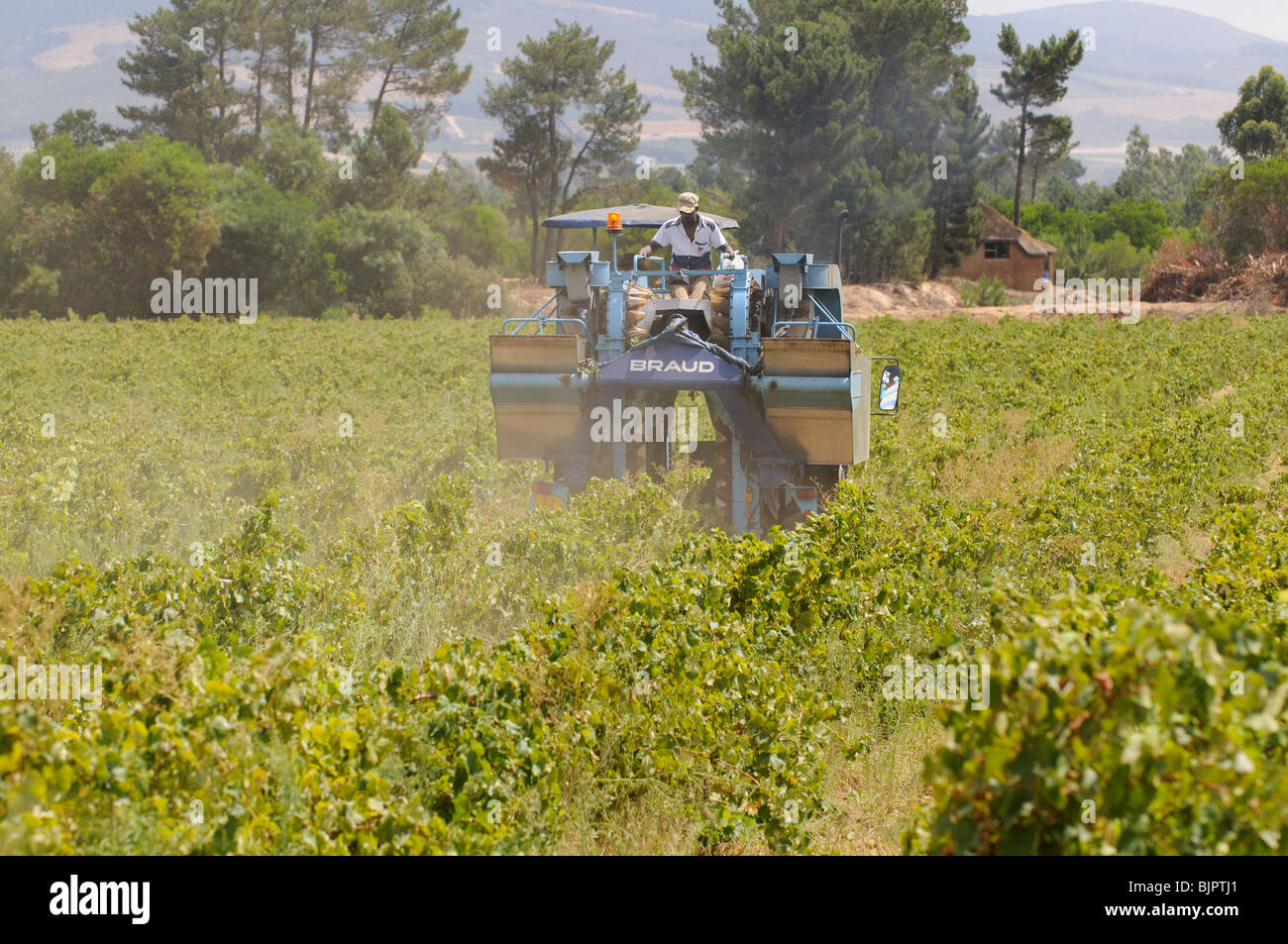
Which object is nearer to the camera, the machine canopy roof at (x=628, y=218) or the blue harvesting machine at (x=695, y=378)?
the blue harvesting machine at (x=695, y=378)

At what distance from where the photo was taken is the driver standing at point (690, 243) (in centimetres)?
920

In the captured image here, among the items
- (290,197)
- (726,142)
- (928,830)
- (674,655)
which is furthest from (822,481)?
(290,197)

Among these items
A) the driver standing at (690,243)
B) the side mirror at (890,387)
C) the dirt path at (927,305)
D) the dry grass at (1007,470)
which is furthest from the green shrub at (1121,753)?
the dirt path at (927,305)

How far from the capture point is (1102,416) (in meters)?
14.1

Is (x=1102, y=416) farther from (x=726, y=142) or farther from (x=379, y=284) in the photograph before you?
(x=379, y=284)

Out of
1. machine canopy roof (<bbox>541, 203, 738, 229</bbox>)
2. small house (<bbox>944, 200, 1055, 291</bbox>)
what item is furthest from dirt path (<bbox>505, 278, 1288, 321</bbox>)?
machine canopy roof (<bbox>541, 203, 738, 229</bbox>)

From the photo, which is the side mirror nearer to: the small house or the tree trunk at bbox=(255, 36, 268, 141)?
the small house

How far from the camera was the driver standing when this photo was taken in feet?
30.2

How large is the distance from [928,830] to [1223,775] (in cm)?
88

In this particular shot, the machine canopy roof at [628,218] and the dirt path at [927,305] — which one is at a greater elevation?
the dirt path at [927,305]

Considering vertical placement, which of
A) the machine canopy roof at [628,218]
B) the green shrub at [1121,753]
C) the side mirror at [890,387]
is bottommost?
the green shrub at [1121,753]

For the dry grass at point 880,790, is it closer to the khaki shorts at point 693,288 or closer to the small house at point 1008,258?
the khaki shorts at point 693,288

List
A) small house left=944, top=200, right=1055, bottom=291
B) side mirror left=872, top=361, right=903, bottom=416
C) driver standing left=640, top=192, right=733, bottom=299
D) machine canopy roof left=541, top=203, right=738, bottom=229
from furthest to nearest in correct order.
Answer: small house left=944, top=200, right=1055, bottom=291, machine canopy roof left=541, top=203, right=738, bottom=229, driver standing left=640, top=192, right=733, bottom=299, side mirror left=872, top=361, right=903, bottom=416

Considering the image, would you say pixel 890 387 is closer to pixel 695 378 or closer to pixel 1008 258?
pixel 695 378
